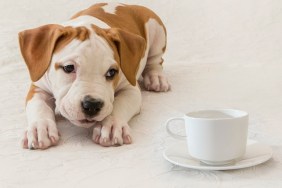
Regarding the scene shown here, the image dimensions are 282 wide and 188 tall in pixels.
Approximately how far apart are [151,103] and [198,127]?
90 centimetres

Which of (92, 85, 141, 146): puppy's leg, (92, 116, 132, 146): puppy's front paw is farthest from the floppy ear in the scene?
(92, 116, 132, 146): puppy's front paw

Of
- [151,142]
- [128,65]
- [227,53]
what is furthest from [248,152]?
[227,53]

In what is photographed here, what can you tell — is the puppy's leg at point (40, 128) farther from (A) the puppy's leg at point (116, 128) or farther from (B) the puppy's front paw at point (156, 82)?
(B) the puppy's front paw at point (156, 82)

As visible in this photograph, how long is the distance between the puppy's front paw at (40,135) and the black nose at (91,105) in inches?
4.8

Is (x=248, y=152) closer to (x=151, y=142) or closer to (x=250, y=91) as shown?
(x=151, y=142)

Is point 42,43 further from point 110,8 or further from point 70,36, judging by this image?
point 110,8

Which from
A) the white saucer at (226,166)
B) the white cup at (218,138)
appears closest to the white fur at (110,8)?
the white saucer at (226,166)

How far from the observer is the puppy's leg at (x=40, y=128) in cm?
172

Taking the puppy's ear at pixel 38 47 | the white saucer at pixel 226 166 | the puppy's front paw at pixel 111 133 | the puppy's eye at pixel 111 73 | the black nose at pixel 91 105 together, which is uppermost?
the puppy's ear at pixel 38 47

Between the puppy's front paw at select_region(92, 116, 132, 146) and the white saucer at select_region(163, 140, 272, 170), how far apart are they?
8.4 inches

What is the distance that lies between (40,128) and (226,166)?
0.61 meters

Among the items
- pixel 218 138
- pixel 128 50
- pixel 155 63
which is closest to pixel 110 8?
pixel 155 63

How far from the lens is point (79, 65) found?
181cm

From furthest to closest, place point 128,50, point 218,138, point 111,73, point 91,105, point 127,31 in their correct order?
point 127,31 → point 128,50 → point 111,73 → point 91,105 → point 218,138
